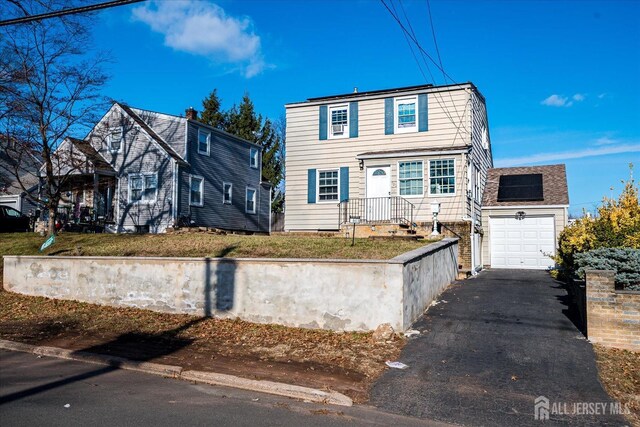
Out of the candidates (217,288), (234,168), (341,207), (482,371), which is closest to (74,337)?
(217,288)

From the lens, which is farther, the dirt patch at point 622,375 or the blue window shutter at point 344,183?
the blue window shutter at point 344,183

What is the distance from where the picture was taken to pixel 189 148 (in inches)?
1019

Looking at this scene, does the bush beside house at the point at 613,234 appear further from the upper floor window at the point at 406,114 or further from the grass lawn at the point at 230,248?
the upper floor window at the point at 406,114

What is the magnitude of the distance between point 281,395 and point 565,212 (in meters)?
16.9

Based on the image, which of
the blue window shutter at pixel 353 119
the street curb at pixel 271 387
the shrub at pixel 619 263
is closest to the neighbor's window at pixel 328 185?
the blue window shutter at pixel 353 119

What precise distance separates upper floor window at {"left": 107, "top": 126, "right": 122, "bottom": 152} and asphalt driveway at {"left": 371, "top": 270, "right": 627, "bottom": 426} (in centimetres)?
2156

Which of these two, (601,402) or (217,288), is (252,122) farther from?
(601,402)

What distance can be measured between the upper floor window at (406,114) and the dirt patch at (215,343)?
13.4 metres

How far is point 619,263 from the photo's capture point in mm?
8664

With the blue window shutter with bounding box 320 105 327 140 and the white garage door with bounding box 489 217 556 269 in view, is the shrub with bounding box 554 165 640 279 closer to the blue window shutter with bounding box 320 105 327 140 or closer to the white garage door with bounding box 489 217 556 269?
the white garage door with bounding box 489 217 556 269

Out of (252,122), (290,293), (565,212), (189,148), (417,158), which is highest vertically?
(252,122)

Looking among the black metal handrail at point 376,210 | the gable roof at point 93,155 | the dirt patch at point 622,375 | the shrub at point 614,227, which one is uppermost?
the gable roof at point 93,155

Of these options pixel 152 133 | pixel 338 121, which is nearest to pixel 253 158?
pixel 152 133

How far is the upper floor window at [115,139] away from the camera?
2641 cm
